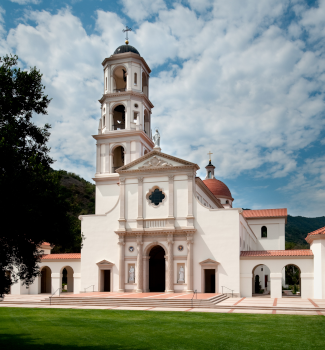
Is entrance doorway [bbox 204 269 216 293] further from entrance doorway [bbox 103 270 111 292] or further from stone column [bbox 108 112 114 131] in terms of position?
stone column [bbox 108 112 114 131]

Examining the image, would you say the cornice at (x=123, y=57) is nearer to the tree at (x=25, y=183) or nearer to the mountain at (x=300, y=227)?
the tree at (x=25, y=183)

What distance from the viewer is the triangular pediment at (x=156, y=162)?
127 feet

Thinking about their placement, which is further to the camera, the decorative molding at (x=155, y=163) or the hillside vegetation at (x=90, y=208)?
the hillside vegetation at (x=90, y=208)

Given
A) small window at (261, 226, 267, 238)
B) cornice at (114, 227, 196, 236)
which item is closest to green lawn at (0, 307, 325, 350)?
cornice at (114, 227, 196, 236)

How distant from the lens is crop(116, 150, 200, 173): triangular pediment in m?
38.7

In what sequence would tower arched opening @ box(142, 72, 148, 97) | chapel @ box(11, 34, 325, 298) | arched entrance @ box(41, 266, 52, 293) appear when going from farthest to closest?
1. tower arched opening @ box(142, 72, 148, 97)
2. arched entrance @ box(41, 266, 52, 293)
3. chapel @ box(11, 34, 325, 298)

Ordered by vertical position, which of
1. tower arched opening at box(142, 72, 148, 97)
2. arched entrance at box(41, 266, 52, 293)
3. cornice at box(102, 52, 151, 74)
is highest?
cornice at box(102, 52, 151, 74)

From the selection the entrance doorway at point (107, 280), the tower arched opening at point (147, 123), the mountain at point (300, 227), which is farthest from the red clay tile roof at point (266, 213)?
the mountain at point (300, 227)

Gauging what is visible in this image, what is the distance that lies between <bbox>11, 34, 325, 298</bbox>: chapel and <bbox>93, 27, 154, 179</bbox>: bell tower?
0.11 m

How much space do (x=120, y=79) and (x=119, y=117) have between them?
15.5 ft

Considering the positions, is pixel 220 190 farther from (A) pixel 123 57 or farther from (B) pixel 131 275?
(B) pixel 131 275

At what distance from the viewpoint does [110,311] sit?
25438 mm

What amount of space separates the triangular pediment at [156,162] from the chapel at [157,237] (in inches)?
3.7

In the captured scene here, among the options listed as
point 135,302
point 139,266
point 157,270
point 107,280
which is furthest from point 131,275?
point 135,302
